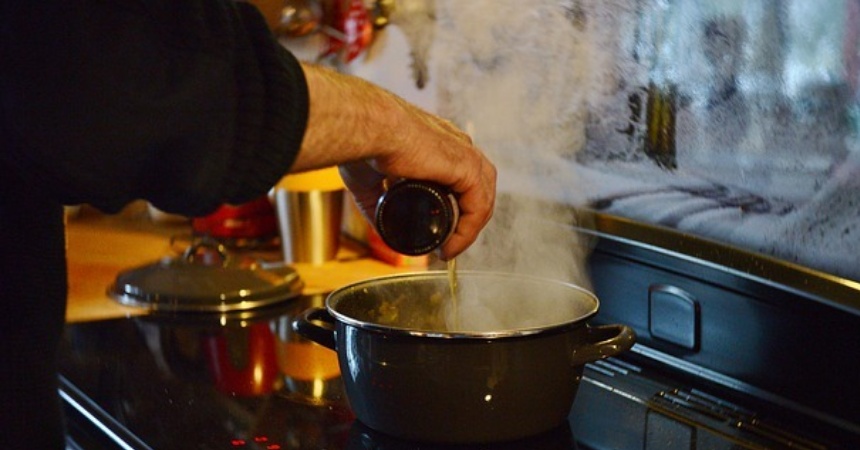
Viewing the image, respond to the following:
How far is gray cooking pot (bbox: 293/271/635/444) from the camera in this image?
2.86 ft

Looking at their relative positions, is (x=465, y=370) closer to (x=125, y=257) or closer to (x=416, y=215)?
(x=416, y=215)

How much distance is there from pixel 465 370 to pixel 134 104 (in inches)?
14.5

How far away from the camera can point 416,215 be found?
865 millimetres

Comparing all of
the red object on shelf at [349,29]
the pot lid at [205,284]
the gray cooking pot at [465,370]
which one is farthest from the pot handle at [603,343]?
the red object on shelf at [349,29]

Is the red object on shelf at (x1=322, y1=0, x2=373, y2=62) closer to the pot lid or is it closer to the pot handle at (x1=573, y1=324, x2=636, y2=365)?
the pot lid

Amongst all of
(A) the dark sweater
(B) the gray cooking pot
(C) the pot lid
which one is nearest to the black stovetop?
(B) the gray cooking pot

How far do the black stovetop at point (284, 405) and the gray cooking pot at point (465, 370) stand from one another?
0.04 meters

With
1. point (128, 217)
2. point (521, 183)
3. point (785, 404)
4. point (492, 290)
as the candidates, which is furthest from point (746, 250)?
point (128, 217)

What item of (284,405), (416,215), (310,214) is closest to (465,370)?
(416,215)

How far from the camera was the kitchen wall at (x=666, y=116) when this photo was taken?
993 mm

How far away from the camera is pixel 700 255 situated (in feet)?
3.57

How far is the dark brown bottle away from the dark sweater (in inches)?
7.1

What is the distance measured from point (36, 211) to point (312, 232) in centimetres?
90

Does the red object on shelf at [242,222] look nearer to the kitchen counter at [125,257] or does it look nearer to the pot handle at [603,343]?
the kitchen counter at [125,257]
